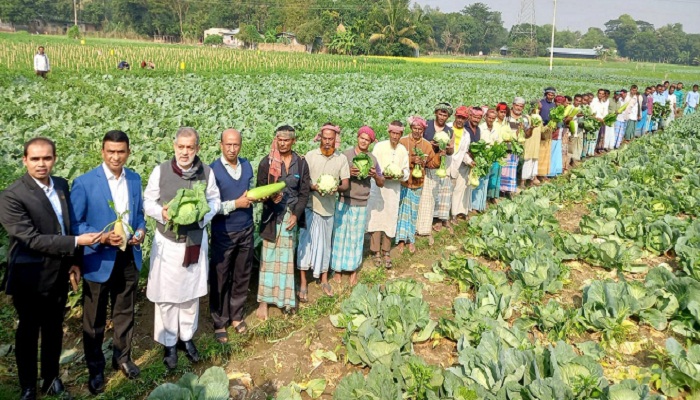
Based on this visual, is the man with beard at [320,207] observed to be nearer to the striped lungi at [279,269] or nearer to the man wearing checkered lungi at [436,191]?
the striped lungi at [279,269]

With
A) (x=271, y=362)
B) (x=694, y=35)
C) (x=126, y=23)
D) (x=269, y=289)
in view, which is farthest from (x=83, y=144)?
(x=694, y=35)

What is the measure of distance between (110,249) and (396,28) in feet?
215

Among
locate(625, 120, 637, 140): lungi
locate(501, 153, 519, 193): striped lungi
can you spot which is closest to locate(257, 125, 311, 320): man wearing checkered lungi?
locate(501, 153, 519, 193): striped lungi

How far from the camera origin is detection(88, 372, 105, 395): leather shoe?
3.93 metres

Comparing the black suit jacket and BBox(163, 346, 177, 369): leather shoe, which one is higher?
the black suit jacket

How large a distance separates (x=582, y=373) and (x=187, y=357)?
3185 mm

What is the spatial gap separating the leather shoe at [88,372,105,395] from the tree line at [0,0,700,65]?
63.7 metres

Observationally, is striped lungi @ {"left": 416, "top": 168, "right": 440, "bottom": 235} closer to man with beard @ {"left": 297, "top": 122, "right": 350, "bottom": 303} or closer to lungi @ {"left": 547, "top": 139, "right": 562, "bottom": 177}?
man with beard @ {"left": 297, "top": 122, "right": 350, "bottom": 303}

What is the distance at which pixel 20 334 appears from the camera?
11.9 ft

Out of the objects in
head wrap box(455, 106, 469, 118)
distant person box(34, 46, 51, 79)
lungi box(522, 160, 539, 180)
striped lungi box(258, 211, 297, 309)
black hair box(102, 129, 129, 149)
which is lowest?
striped lungi box(258, 211, 297, 309)

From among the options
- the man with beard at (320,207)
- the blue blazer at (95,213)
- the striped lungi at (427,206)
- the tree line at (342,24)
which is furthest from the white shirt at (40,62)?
the tree line at (342,24)

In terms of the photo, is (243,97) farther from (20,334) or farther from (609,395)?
(609,395)

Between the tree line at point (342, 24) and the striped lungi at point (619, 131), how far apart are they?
171 feet

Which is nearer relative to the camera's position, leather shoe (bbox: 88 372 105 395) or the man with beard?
leather shoe (bbox: 88 372 105 395)
